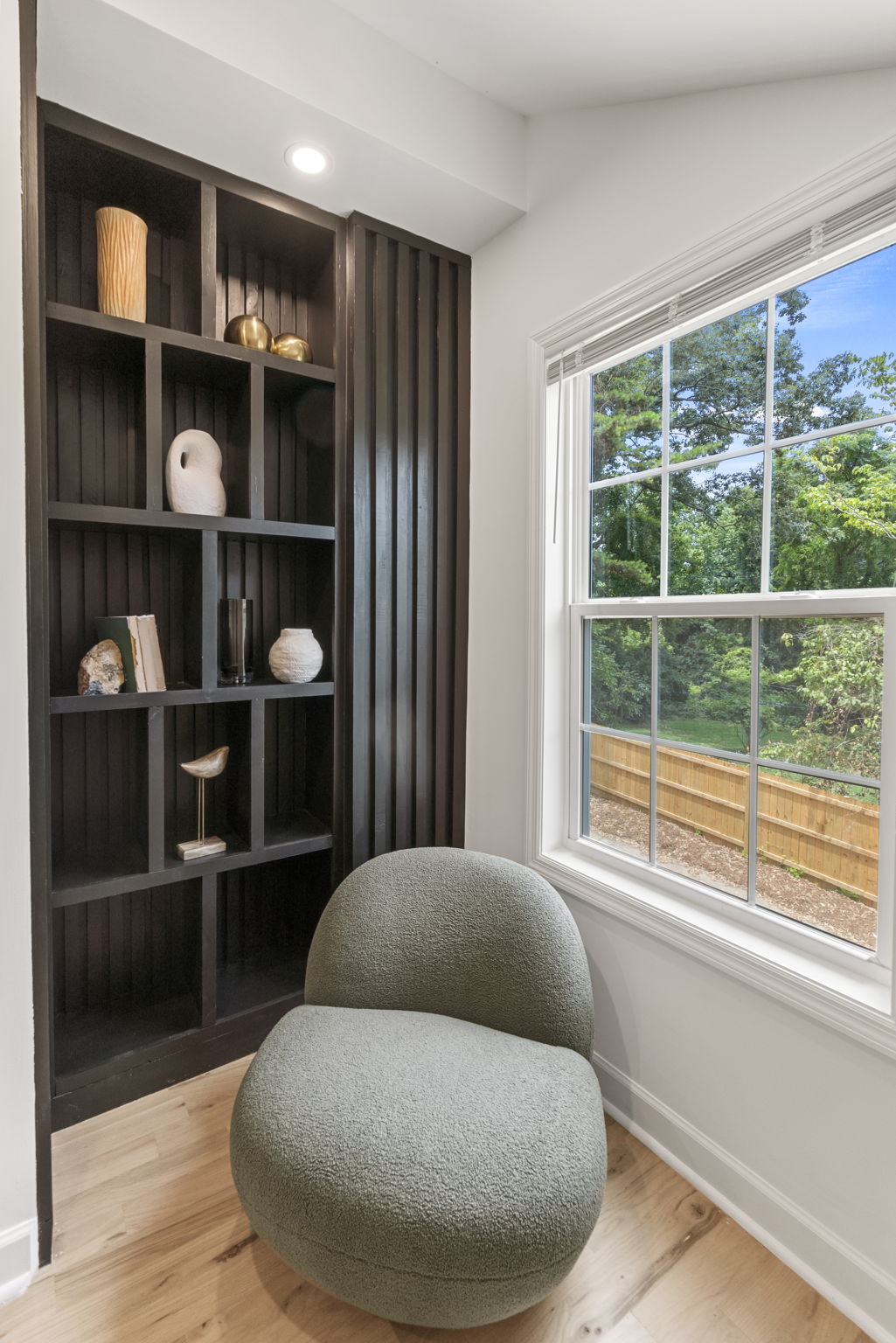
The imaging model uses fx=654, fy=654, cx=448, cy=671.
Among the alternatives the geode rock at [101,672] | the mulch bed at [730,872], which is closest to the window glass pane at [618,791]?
the mulch bed at [730,872]

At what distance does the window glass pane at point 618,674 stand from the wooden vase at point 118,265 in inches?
56.5

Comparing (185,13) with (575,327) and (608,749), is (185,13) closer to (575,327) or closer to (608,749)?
(575,327)

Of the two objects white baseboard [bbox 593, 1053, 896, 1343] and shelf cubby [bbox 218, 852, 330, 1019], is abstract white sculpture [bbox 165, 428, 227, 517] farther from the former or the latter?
white baseboard [bbox 593, 1053, 896, 1343]

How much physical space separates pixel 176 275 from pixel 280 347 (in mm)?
362

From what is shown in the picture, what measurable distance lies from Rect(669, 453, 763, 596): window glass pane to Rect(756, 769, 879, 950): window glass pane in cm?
45

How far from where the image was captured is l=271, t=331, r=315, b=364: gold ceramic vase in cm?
186

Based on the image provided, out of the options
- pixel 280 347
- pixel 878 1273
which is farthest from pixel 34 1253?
pixel 280 347

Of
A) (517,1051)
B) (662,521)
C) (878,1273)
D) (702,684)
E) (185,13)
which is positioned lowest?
(878,1273)

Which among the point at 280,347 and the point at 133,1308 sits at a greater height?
the point at 280,347

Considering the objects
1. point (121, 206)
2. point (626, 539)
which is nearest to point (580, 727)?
point (626, 539)

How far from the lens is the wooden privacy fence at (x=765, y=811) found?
4.24ft

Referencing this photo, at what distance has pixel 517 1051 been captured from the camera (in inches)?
53.9

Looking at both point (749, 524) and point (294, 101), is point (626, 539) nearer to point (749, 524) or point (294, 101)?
point (749, 524)

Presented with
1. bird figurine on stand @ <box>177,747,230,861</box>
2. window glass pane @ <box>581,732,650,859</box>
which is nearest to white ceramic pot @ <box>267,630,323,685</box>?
bird figurine on stand @ <box>177,747,230,861</box>
